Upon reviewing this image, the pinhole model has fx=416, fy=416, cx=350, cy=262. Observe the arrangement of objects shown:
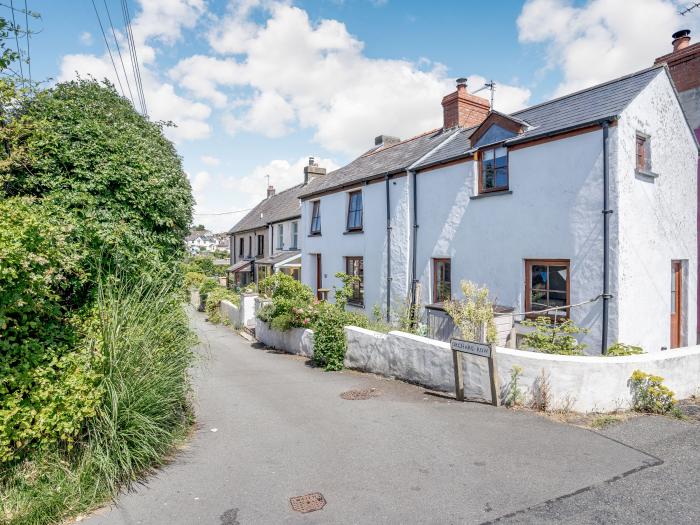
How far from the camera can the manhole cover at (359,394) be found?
7784mm

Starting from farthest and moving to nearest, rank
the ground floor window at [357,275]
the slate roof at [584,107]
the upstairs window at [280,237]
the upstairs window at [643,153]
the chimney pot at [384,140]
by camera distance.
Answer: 1. the upstairs window at [280,237]
2. the chimney pot at [384,140]
3. the ground floor window at [357,275]
4. the upstairs window at [643,153]
5. the slate roof at [584,107]

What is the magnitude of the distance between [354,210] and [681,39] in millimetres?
11739

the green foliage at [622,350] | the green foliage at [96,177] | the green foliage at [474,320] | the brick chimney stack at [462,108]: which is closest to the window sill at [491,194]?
the green foliage at [474,320]

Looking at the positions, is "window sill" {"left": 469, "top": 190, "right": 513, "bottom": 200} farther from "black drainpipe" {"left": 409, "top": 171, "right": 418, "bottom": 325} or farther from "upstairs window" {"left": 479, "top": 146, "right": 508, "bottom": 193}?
"black drainpipe" {"left": 409, "top": 171, "right": 418, "bottom": 325}

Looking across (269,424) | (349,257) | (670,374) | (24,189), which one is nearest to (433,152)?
(349,257)

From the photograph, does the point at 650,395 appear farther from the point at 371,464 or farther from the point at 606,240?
the point at 371,464

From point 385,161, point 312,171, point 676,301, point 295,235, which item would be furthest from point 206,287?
point 676,301

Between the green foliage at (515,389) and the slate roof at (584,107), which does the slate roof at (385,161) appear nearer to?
the slate roof at (584,107)

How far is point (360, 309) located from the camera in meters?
16.0

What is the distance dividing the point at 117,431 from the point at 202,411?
9.02 feet

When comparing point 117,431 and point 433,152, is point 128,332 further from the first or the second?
point 433,152

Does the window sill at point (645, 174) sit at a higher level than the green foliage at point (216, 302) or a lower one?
higher

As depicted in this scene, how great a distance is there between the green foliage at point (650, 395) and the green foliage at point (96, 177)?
7562 mm

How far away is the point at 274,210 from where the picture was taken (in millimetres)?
32406
